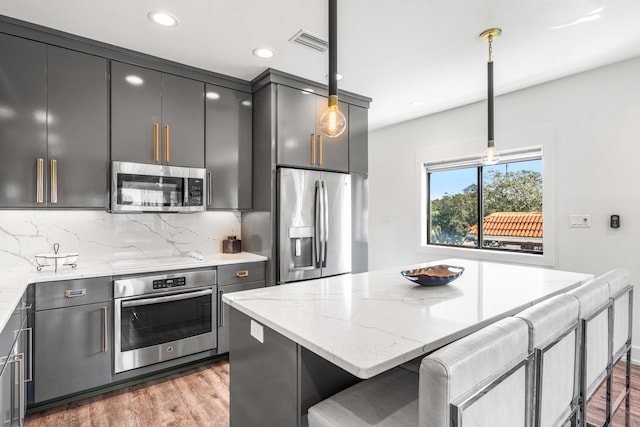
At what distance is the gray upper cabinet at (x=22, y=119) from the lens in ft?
7.26

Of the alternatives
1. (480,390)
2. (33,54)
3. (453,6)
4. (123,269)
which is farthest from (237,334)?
(33,54)

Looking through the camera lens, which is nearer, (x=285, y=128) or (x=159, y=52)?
A: (x=159, y=52)

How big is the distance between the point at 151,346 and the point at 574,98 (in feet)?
13.5

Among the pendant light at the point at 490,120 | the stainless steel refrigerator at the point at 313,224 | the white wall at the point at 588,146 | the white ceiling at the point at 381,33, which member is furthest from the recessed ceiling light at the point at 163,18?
the white wall at the point at 588,146

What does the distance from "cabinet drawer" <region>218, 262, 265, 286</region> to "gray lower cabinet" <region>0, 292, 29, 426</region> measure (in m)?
1.25

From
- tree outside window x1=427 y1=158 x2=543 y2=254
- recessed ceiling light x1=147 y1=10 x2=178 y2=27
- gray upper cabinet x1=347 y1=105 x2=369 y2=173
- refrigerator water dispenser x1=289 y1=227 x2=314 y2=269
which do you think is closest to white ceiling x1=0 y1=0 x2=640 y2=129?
recessed ceiling light x1=147 y1=10 x2=178 y2=27

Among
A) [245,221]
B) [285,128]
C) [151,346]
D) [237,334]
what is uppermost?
[285,128]

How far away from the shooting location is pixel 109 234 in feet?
9.29

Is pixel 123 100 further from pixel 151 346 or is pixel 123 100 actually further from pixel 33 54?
pixel 151 346

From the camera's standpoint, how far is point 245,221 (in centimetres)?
344

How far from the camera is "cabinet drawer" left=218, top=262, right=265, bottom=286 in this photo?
9.29 ft

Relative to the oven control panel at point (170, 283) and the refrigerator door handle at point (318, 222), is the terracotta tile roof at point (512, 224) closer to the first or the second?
the refrigerator door handle at point (318, 222)

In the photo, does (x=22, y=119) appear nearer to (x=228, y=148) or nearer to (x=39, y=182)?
(x=39, y=182)

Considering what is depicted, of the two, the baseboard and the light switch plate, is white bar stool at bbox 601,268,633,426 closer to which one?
the baseboard
